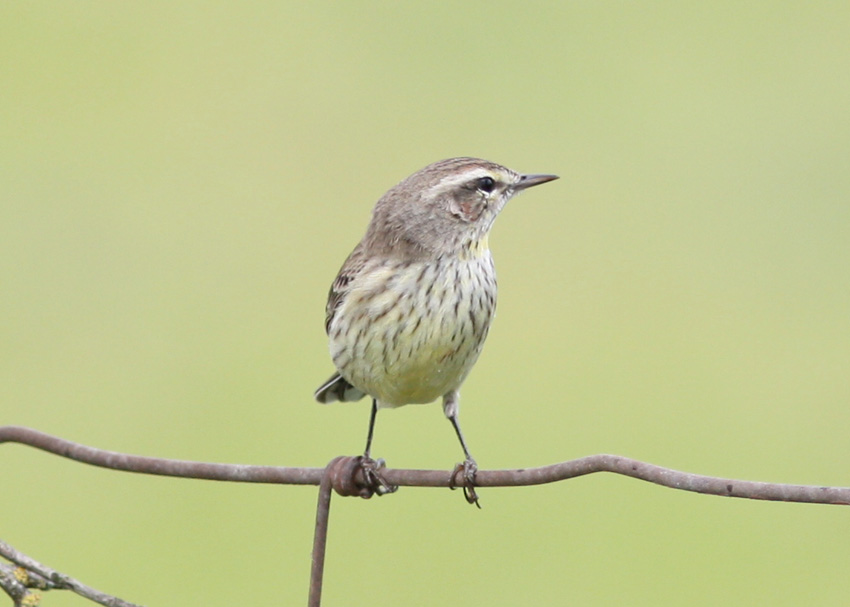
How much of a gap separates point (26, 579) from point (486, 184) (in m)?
2.34

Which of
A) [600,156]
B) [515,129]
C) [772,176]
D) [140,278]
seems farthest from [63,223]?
[772,176]

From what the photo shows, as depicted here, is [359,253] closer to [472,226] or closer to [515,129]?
[472,226]

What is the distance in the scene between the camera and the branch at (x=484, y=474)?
212cm

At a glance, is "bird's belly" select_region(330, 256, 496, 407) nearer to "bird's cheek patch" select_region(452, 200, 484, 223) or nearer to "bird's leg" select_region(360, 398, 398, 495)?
"bird's cheek patch" select_region(452, 200, 484, 223)

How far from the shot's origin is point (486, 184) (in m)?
4.41

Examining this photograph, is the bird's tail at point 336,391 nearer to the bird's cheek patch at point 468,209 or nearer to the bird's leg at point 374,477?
the bird's cheek patch at point 468,209

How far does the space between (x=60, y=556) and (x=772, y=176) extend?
761 centimetres

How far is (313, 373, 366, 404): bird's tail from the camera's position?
461 centimetres

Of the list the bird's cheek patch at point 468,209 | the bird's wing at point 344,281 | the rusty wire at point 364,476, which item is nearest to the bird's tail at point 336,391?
the bird's wing at point 344,281

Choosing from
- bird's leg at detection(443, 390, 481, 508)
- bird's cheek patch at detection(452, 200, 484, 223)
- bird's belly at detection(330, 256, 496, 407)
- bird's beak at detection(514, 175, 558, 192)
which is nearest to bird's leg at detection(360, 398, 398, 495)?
bird's leg at detection(443, 390, 481, 508)

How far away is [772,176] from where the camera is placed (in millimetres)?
12242

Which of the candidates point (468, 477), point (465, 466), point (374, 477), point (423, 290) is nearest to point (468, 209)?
point (423, 290)

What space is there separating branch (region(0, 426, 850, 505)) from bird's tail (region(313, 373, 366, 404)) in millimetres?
1386

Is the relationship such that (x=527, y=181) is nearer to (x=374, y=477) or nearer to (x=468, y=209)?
(x=468, y=209)
